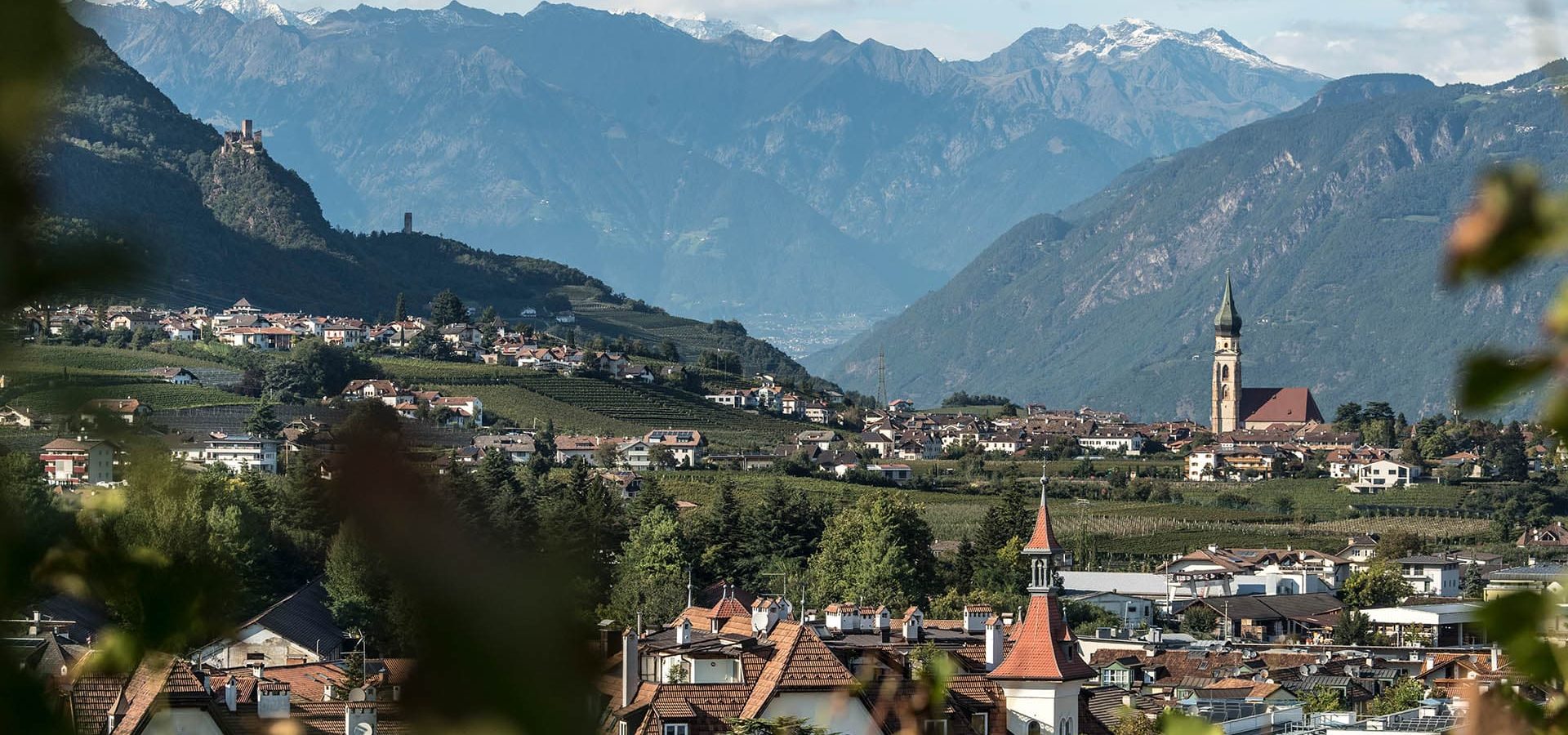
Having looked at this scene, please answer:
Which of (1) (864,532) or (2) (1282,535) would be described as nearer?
(1) (864,532)

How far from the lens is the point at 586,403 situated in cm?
8131

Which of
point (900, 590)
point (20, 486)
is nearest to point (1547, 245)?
point (20, 486)

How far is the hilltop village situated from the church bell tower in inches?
8.4

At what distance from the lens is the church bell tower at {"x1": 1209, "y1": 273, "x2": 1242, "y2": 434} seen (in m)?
114

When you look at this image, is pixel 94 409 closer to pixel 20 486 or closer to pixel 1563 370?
pixel 20 486

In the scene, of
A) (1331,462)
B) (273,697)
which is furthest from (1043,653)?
(1331,462)

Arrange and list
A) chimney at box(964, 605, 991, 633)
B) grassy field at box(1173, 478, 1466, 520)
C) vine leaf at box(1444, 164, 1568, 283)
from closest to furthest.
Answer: vine leaf at box(1444, 164, 1568, 283) → chimney at box(964, 605, 991, 633) → grassy field at box(1173, 478, 1466, 520)

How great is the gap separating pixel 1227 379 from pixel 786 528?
70679 millimetres

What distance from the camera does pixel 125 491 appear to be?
1453 mm

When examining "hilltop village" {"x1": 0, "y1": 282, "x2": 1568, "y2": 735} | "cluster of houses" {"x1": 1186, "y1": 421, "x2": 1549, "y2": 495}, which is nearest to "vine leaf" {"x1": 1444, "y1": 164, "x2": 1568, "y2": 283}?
"hilltop village" {"x1": 0, "y1": 282, "x2": 1568, "y2": 735}

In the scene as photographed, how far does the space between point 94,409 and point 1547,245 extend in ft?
2.40

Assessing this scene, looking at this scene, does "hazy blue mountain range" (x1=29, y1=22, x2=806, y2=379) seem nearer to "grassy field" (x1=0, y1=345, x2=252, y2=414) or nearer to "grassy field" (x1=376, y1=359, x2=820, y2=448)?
"grassy field" (x1=376, y1=359, x2=820, y2=448)

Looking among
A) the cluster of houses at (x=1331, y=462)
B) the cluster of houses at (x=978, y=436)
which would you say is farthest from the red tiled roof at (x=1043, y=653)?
the cluster of houses at (x=1331, y=462)

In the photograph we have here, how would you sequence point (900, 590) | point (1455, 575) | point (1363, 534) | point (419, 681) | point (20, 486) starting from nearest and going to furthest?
point (419, 681) → point (20, 486) → point (900, 590) → point (1455, 575) → point (1363, 534)
